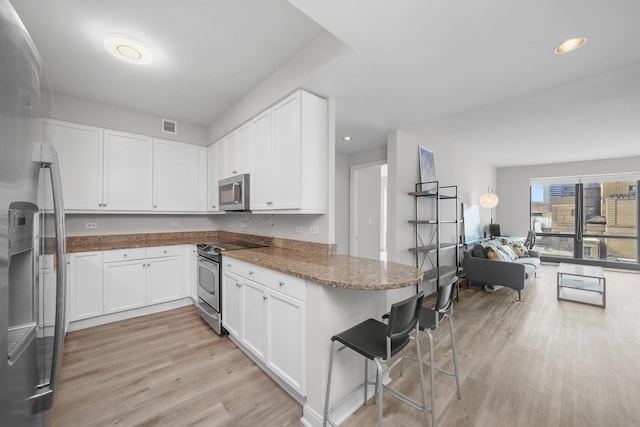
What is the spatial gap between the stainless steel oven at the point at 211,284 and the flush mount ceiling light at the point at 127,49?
6.35 ft

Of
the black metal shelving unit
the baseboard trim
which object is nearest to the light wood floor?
the baseboard trim

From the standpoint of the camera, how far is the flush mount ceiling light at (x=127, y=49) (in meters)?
2.03

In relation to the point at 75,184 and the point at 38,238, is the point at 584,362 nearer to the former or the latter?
the point at 38,238

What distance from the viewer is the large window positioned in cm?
584

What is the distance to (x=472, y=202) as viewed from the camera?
5684 millimetres

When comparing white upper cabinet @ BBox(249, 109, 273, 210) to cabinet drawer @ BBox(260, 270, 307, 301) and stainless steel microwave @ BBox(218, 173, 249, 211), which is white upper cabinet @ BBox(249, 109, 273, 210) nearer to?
stainless steel microwave @ BBox(218, 173, 249, 211)

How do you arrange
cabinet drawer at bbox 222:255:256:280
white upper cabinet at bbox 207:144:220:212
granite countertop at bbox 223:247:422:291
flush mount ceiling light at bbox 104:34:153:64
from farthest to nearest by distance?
1. white upper cabinet at bbox 207:144:220:212
2. cabinet drawer at bbox 222:255:256:280
3. flush mount ceiling light at bbox 104:34:153:64
4. granite countertop at bbox 223:247:422:291

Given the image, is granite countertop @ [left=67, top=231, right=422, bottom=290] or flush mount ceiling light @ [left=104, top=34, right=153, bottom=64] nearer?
granite countertop @ [left=67, top=231, right=422, bottom=290]

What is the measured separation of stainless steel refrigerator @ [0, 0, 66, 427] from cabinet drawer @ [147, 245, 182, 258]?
8.57ft

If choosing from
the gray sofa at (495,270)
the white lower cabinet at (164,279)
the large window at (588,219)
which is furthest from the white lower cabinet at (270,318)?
the large window at (588,219)

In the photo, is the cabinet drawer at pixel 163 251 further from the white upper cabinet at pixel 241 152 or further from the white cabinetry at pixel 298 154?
the white cabinetry at pixel 298 154

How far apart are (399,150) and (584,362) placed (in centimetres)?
286

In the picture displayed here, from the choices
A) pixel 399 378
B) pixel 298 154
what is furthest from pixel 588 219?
pixel 298 154

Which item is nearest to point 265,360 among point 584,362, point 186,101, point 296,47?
point 296,47
